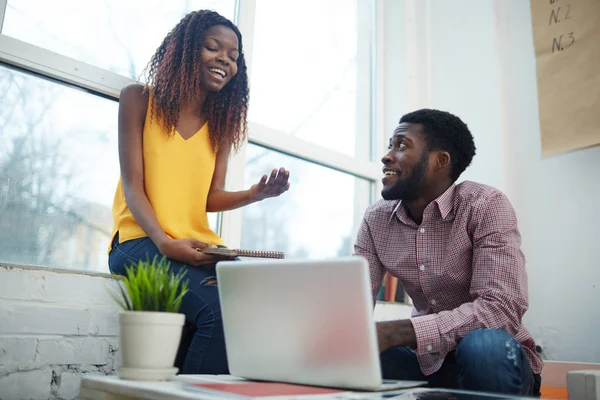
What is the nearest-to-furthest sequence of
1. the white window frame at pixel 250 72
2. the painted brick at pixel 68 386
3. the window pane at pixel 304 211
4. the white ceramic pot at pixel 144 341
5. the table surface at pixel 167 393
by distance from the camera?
the table surface at pixel 167 393 → the white ceramic pot at pixel 144 341 → the painted brick at pixel 68 386 → the white window frame at pixel 250 72 → the window pane at pixel 304 211

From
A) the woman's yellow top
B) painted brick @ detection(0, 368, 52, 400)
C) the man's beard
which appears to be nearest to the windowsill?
the woman's yellow top

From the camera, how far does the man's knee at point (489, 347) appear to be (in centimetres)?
105

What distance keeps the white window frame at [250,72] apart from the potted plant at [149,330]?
0.88 meters

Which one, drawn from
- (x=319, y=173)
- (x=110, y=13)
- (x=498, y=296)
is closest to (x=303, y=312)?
(x=498, y=296)

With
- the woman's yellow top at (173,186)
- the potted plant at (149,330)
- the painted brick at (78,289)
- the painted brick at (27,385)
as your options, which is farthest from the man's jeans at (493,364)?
the painted brick at (27,385)

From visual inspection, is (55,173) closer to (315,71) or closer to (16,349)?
(16,349)

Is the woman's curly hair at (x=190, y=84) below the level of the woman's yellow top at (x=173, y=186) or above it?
above

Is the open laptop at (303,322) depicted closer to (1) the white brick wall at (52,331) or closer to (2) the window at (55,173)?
(1) the white brick wall at (52,331)

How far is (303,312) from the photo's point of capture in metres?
0.86

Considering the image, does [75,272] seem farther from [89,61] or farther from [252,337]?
[252,337]

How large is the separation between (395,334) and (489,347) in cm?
17

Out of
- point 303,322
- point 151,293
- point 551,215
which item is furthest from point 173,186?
point 551,215

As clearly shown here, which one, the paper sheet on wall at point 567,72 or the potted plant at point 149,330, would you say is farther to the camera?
the paper sheet on wall at point 567,72

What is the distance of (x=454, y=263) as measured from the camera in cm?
135
